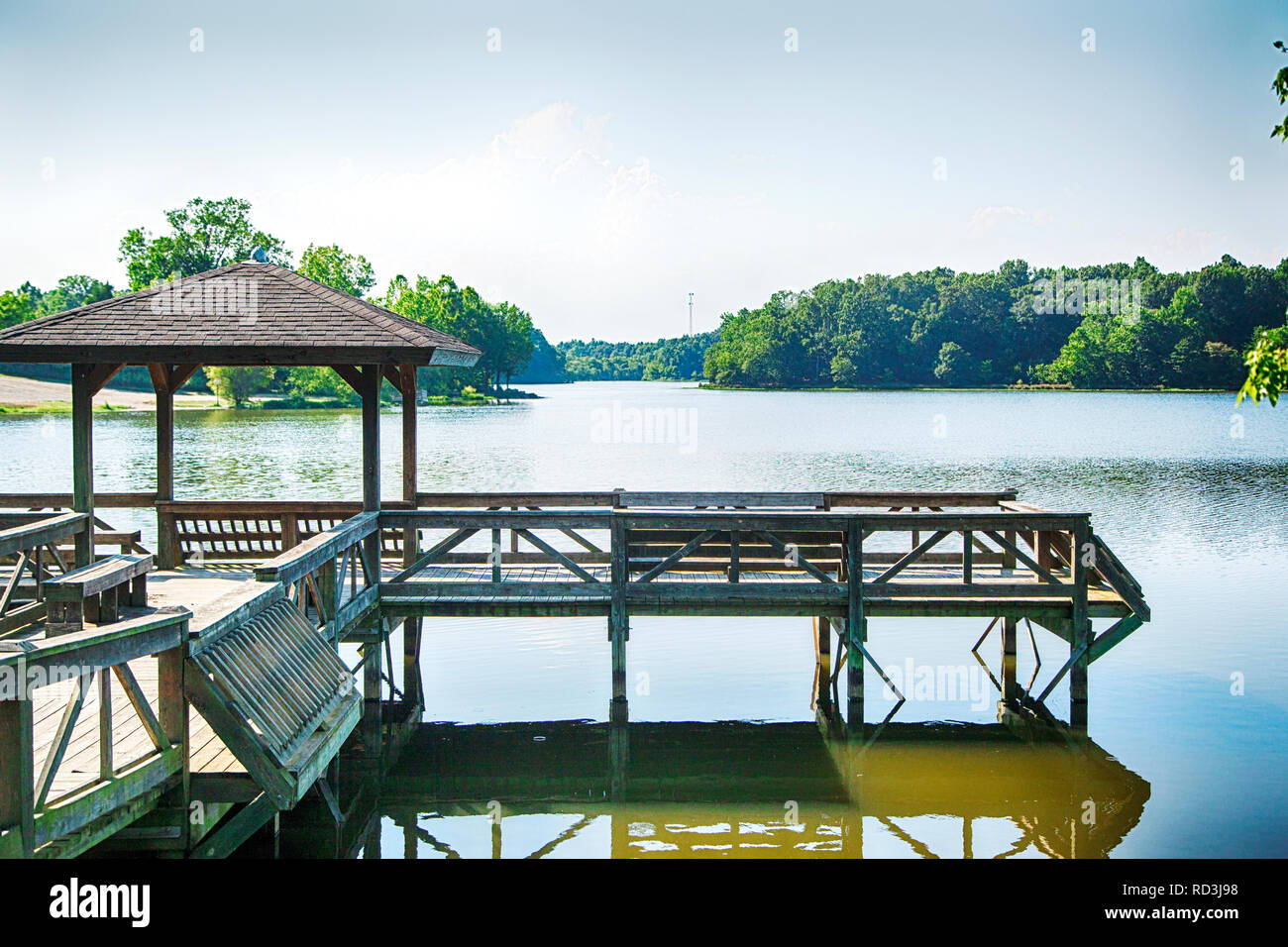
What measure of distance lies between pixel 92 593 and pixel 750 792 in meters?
5.61

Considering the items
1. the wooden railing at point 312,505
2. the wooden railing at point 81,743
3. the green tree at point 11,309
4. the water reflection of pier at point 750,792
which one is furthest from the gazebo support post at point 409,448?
the green tree at point 11,309

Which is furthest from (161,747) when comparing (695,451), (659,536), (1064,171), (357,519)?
(1064,171)

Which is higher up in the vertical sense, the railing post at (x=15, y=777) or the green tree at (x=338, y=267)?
the green tree at (x=338, y=267)

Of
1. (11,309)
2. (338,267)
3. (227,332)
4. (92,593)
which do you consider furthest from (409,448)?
(11,309)

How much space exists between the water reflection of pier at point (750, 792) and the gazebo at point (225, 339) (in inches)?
118

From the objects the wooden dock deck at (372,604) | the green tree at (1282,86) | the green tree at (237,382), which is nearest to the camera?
the wooden dock deck at (372,604)

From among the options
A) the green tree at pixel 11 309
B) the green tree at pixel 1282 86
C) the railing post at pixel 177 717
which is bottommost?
the railing post at pixel 177 717

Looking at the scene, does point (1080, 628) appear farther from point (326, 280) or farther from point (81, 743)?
Answer: point (326, 280)

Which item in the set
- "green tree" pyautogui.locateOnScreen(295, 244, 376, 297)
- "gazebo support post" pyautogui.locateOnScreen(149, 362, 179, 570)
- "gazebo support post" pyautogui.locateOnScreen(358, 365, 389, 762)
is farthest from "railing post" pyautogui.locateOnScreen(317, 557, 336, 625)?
"green tree" pyautogui.locateOnScreen(295, 244, 376, 297)

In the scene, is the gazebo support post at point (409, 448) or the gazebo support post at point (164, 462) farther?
the gazebo support post at point (409, 448)

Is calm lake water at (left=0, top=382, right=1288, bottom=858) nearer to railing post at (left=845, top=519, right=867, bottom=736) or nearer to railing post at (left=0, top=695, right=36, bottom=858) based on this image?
railing post at (left=845, top=519, right=867, bottom=736)

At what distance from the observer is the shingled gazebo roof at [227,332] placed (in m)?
10.5

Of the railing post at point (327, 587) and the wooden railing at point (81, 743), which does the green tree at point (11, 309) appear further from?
the wooden railing at point (81, 743)

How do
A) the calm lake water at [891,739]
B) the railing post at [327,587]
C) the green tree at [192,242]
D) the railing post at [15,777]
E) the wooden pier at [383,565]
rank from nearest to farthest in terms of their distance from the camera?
the railing post at [15,777] → the wooden pier at [383,565] → the calm lake water at [891,739] → the railing post at [327,587] → the green tree at [192,242]
